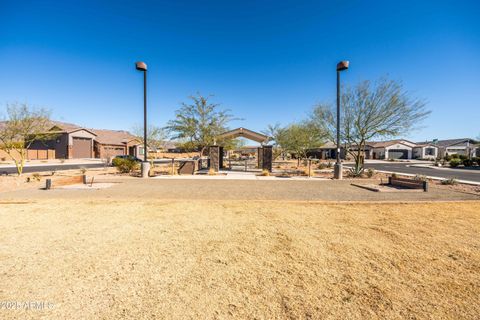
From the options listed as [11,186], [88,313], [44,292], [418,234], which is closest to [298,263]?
[88,313]

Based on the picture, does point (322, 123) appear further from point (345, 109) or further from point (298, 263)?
point (298, 263)

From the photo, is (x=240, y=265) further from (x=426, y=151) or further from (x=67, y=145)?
(x=426, y=151)

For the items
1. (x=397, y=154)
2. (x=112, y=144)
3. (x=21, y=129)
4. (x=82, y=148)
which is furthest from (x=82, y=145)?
(x=397, y=154)

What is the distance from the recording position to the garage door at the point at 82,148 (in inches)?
1526

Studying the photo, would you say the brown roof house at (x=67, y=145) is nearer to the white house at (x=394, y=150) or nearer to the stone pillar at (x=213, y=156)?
the stone pillar at (x=213, y=156)

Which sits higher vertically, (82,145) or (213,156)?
(82,145)

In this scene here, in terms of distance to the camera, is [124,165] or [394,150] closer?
[124,165]

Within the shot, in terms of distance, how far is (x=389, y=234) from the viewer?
461cm

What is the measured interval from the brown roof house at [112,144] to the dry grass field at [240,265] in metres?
39.8

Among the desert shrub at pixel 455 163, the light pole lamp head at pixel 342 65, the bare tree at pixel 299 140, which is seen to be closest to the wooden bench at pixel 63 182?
the light pole lamp head at pixel 342 65

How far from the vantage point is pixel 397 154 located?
2116 inches

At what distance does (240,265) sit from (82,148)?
48488mm

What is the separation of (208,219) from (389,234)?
4.38 m

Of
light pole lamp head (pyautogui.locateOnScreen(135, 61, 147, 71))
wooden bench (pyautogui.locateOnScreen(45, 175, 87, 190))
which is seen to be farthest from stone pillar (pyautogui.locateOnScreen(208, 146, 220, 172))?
wooden bench (pyautogui.locateOnScreen(45, 175, 87, 190))
